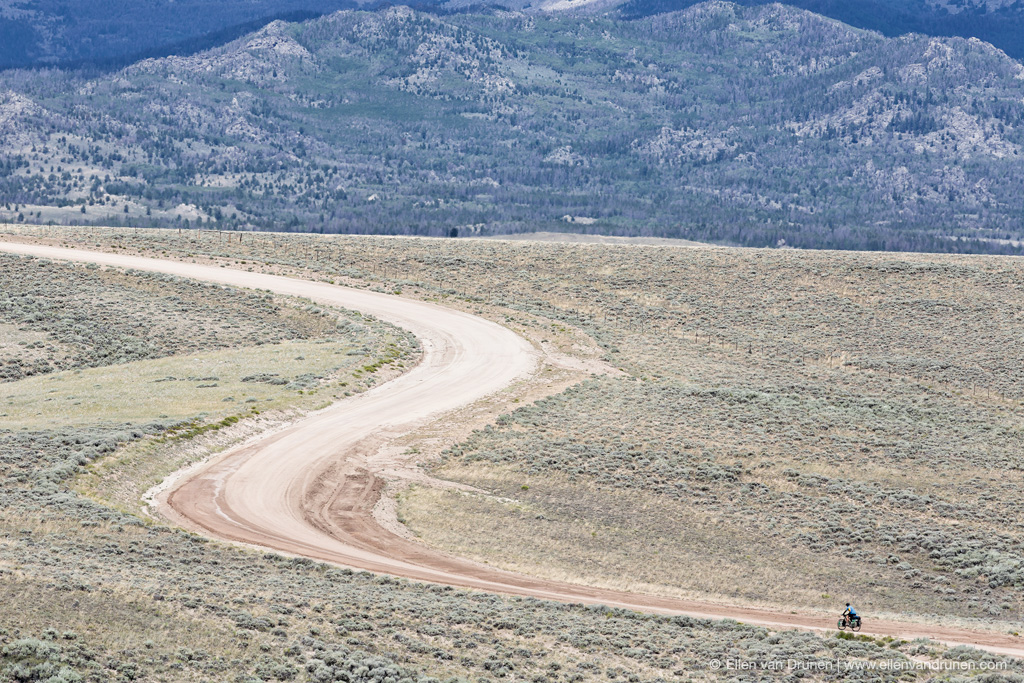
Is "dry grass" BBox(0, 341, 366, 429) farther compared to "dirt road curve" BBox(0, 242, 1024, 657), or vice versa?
"dry grass" BBox(0, 341, 366, 429)

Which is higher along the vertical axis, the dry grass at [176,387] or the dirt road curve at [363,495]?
the dry grass at [176,387]

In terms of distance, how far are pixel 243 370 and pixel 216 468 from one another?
17.4 m

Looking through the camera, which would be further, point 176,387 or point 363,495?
point 176,387

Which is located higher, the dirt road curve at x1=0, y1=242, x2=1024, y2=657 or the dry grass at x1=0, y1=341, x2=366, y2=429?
the dry grass at x1=0, y1=341, x2=366, y2=429

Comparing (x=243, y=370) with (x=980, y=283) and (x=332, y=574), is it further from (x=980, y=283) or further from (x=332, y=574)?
(x=980, y=283)

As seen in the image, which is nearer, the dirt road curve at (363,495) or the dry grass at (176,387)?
the dirt road curve at (363,495)

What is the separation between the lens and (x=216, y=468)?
45.9 metres

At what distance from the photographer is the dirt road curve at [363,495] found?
113 ft

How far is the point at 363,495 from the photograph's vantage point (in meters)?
44.8

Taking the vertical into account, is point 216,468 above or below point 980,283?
below

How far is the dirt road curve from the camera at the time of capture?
113ft

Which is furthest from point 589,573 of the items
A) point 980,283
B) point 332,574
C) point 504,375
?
point 980,283

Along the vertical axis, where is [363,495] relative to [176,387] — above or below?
→ below

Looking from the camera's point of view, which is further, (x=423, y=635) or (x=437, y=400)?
(x=437, y=400)
